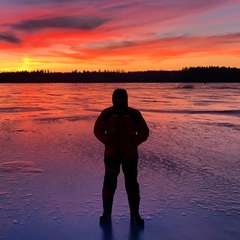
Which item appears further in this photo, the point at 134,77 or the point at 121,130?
the point at 134,77

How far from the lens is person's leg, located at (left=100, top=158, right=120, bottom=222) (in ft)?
11.5

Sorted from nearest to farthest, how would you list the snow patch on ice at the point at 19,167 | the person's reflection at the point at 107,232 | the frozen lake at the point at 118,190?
the person's reflection at the point at 107,232 → the frozen lake at the point at 118,190 → the snow patch on ice at the point at 19,167

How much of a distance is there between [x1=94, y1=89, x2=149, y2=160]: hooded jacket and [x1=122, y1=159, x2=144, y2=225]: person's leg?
0.11 m

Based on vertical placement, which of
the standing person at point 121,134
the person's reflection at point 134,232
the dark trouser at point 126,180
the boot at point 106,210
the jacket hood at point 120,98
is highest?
the jacket hood at point 120,98

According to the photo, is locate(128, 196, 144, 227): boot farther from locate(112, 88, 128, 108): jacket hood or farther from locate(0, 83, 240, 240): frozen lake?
locate(112, 88, 128, 108): jacket hood

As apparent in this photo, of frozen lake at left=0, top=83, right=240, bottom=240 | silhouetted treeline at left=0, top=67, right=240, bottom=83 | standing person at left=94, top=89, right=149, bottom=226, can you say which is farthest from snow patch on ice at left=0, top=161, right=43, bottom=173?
silhouetted treeline at left=0, top=67, right=240, bottom=83

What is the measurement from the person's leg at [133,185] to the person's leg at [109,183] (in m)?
0.10

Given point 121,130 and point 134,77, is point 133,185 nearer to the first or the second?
point 121,130

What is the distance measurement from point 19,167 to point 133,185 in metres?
2.96

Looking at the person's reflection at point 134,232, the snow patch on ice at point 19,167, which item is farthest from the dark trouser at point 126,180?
the snow patch on ice at point 19,167

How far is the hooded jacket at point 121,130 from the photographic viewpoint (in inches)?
132

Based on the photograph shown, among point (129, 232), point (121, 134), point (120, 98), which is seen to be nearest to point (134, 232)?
point (129, 232)

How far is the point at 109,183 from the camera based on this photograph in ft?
11.7

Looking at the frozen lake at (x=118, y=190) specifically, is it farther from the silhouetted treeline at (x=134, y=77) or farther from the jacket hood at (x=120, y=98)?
the silhouetted treeline at (x=134, y=77)
